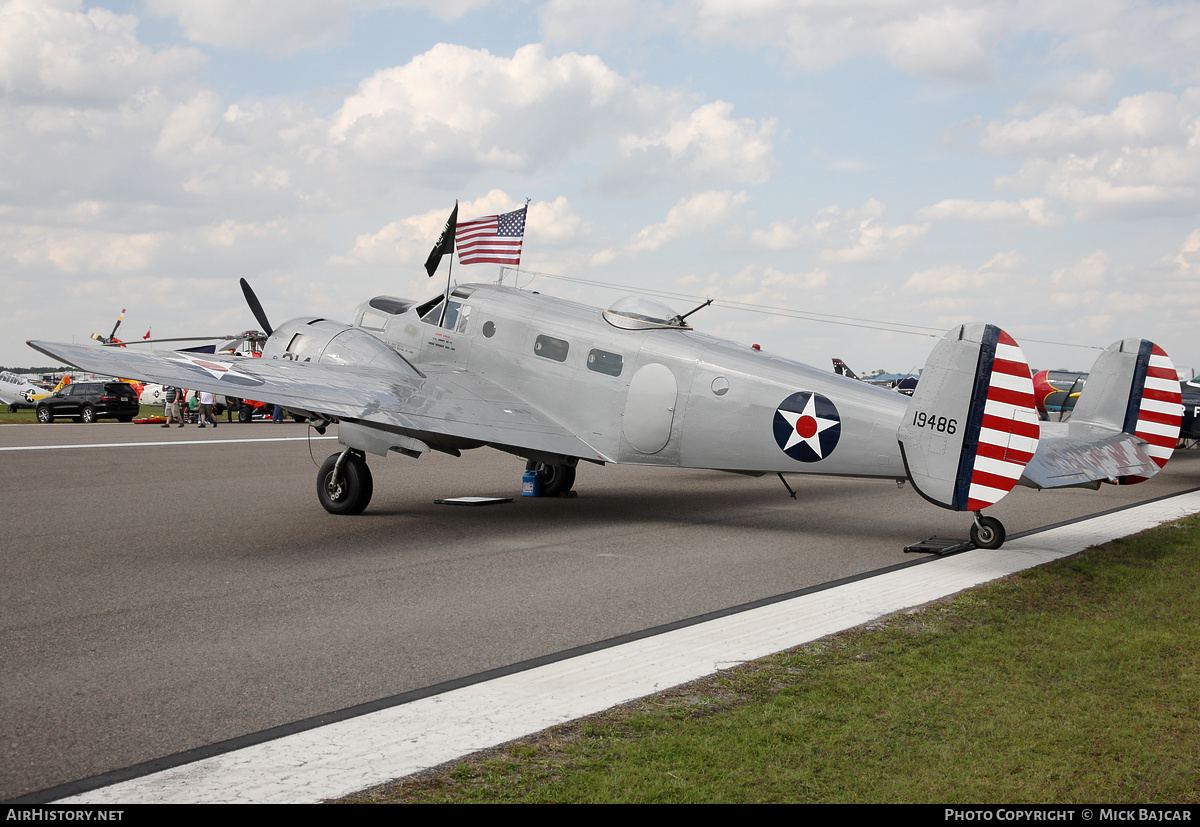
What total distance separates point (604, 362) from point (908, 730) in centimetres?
826

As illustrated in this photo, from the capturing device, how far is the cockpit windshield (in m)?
12.7

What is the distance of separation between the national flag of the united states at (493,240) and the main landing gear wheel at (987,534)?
349 inches

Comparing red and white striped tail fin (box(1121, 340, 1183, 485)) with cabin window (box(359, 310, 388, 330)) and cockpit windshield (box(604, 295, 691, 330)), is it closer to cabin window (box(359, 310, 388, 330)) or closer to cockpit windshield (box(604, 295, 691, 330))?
cockpit windshield (box(604, 295, 691, 330))

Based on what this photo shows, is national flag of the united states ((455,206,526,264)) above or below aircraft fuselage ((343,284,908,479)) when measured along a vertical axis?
above

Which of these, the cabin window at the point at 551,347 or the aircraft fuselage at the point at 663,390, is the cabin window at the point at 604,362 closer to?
the aircraft fuselage at the point at 663,390

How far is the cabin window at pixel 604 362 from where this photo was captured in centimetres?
1249

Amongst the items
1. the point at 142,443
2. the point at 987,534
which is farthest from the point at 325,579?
the point at 142,443

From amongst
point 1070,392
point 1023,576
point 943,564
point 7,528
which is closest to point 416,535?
point 7,528

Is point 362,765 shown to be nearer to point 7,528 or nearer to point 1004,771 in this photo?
point 1004,771

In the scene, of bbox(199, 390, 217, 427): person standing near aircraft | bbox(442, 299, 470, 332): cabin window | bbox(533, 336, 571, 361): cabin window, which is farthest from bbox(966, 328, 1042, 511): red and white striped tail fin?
bbox(199, 390, 217, 427): person standing near aircraft

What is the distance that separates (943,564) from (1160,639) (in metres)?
3.40

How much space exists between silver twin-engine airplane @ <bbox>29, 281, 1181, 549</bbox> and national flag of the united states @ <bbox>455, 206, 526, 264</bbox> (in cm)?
155
